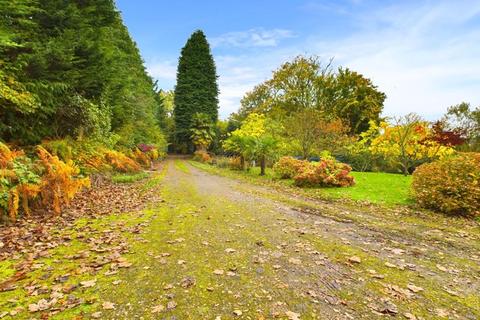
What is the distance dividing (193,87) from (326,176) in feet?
107

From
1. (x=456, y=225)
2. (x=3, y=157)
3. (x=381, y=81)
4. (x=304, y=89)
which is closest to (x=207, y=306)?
(x=3, y=157)

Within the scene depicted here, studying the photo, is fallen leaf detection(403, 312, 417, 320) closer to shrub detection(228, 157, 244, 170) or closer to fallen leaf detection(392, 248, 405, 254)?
fallen leaf detection(392, 248, 405, 254)

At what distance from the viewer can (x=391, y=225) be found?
5973 mm

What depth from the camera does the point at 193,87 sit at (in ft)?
130

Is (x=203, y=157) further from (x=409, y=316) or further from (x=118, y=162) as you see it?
(x=409, y=316)

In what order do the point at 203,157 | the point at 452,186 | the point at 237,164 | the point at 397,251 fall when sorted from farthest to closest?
the point at 203,157 < the point at 237,164 < the point at 452,186 < the point at 397,251

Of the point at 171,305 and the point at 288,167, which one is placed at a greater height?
the point at 288,167

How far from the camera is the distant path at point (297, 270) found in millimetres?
→ 2697

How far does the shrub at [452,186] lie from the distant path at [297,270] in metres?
1.44

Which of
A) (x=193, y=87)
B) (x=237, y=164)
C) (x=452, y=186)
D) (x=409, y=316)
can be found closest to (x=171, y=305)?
(x=409, y=316)

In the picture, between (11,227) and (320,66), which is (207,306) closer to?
(11,227)

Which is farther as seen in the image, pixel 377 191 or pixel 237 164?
pixel 237 164

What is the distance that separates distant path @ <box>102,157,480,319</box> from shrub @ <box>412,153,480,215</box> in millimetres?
1440

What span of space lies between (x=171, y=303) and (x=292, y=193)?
25.5 feet
